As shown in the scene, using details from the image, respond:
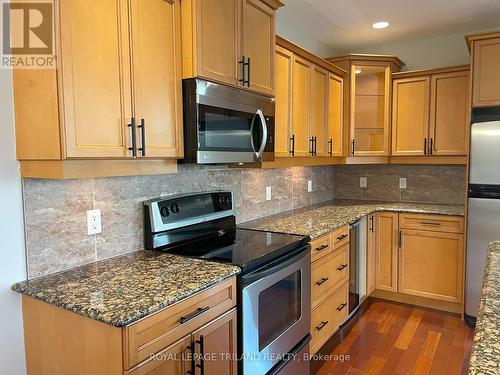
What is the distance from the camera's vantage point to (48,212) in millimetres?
1571

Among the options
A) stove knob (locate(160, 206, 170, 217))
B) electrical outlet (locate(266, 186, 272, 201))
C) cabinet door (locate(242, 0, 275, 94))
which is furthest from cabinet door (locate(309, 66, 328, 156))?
stove knob (locate(160, 206, 170, 217))

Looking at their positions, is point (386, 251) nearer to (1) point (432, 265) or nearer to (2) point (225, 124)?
(1) point (432, 265)


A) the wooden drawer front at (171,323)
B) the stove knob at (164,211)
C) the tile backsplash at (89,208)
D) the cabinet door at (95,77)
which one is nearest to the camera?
the wooden drawer front at (171,323)

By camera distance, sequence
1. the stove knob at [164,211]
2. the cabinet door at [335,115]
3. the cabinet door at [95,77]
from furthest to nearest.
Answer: the cabinet door at [335,115] < the stove knob at [164,211] < the cabinet door at [95,77]

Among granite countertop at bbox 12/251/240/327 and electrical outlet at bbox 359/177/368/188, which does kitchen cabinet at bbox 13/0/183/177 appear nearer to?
granite countertop at bbox 12/251/240/327

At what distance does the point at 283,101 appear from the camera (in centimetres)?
266

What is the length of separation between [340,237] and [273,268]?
104 cm

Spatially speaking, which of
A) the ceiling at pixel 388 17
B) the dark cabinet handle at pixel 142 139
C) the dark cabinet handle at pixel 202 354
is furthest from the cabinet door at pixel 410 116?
the dark cabinet handle at pixel 202 354

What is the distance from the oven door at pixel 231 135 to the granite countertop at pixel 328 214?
Answer: 62 cm

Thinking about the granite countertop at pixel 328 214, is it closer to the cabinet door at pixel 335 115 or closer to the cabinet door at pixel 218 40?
the cabinet door at pixel 335 115

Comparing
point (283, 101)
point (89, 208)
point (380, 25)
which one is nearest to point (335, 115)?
point (380, 25)

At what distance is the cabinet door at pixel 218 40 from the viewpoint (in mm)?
1808

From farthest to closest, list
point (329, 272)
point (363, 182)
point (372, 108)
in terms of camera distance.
A: point (363, 182) < point (372, 108) < point (329, 272)

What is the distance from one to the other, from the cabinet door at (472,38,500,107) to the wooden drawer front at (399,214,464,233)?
0.99m
